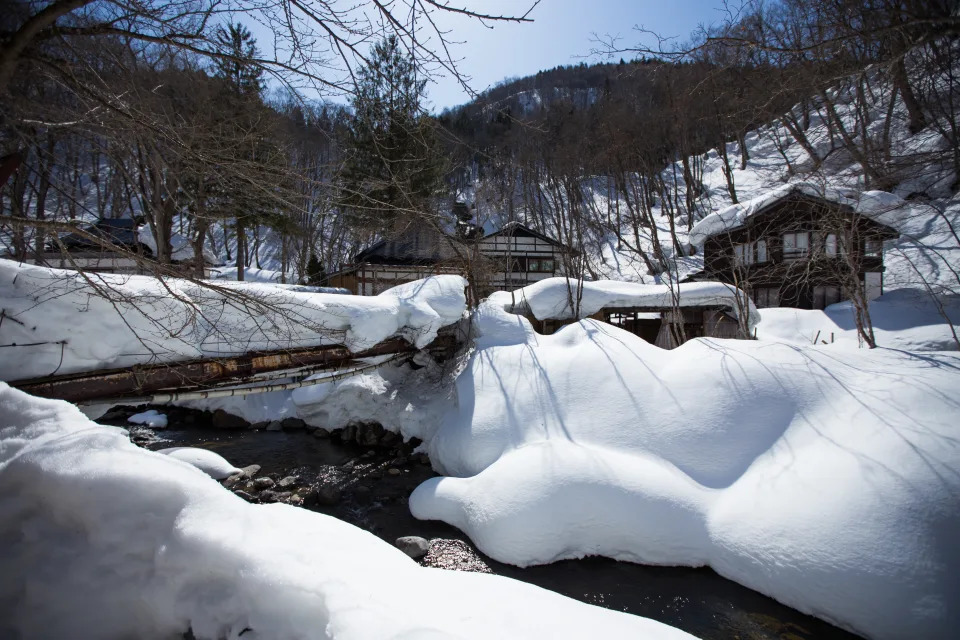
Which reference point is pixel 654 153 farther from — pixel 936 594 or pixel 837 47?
pixel 936 594

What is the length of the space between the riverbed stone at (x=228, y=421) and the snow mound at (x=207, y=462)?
3.20 metres

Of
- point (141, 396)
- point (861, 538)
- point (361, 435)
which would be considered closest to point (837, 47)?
point (861, 538)

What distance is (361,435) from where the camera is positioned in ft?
33.1

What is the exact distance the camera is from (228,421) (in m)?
11.3

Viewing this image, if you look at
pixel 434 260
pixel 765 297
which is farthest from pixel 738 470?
pixel 434 260

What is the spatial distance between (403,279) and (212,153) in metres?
14.7

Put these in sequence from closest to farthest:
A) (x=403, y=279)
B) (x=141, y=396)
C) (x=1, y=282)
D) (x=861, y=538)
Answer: (x=861, y=538), (x=1, y=282), (x=141, y=396), (x=403, y=279)

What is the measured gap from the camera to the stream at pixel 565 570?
14.7 feet

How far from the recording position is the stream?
4480 mm

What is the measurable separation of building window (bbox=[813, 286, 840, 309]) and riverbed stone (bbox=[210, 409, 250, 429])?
20951 millimetres

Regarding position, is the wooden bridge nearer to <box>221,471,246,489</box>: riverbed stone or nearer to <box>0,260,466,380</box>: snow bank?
<box>0,260,466,380</box>: snow bank

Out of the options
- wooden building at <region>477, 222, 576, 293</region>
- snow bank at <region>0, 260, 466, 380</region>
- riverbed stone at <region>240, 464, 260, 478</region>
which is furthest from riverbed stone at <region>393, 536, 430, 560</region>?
wooden building at <region>477, 222, 576, 293</region>

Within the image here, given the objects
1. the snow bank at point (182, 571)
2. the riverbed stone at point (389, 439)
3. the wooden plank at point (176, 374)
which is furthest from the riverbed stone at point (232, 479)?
the snow bank at point (182, 571)

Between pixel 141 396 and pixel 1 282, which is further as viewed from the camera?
pixel 141 396
